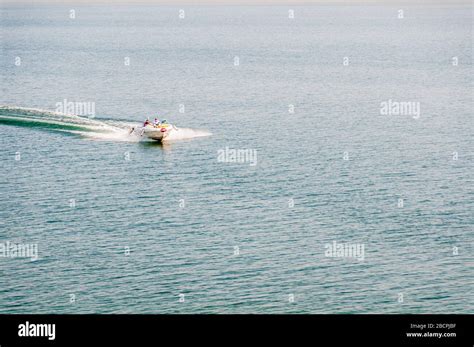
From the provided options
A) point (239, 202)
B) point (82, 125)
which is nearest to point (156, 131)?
point (82, 125)

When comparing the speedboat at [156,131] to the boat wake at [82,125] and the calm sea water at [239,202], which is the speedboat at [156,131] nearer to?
the boat wake at [82,125]

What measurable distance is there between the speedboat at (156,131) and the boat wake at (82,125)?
865mm

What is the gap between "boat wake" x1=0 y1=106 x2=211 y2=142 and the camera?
11056 centimetres

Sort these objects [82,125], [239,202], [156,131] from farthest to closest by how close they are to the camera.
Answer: [82,125], [156,131], [239,202]

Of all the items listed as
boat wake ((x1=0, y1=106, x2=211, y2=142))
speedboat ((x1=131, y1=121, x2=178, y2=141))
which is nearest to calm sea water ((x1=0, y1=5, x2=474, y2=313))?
boat wake ((x1=0, y1=106, x2=211, y2=142))

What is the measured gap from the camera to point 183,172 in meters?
95.1

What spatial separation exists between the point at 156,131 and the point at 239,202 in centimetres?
2756

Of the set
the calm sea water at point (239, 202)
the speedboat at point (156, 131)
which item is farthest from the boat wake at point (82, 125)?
the speedboat at point (156, 131)

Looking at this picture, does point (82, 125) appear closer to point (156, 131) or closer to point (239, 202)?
point (156, 131)

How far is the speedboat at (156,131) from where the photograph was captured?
10781 cm

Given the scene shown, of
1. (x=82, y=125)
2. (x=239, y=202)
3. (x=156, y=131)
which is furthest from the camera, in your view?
(x=82, y=125)

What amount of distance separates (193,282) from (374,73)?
366 ft

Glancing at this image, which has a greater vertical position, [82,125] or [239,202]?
[82,125]

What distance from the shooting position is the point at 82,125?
373 feet
